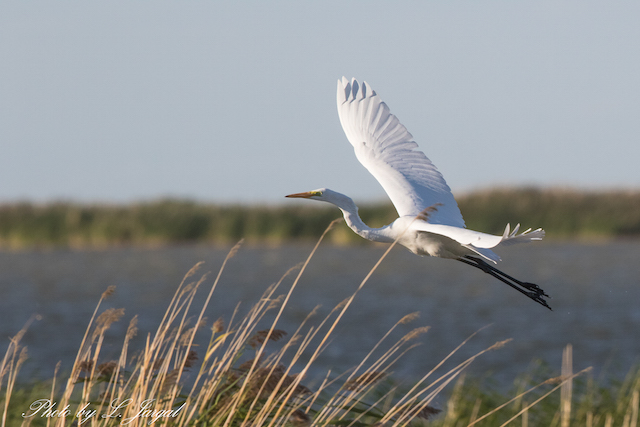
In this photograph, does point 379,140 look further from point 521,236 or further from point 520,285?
point 521,236

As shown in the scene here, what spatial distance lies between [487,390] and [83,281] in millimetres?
15248

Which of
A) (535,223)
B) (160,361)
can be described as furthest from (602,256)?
(160,361)

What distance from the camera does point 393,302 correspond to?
1515cm

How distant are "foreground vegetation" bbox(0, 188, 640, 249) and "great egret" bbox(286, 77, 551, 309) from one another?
1664 cm

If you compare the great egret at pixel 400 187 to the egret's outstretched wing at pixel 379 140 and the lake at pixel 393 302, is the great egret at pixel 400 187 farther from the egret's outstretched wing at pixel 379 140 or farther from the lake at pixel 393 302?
the lake at pixel 393 302

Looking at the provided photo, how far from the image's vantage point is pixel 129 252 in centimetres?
3073

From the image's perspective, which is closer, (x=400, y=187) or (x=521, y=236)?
(x=521, y=236)

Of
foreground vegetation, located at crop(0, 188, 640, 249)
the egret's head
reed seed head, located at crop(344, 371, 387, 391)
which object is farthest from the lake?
the egret's head

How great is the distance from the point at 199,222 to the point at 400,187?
19.6 metres

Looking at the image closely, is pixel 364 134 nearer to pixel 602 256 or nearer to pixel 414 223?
pixel 414 223

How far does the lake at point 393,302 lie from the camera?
10.3 meters

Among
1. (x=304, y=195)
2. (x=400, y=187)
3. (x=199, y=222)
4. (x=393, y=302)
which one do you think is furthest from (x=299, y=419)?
(x=199, y=222)

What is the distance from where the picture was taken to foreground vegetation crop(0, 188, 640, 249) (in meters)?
20.2

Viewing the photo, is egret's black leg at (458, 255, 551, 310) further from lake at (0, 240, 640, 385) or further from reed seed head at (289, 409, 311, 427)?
lake at (0, 240, 640, 385)
